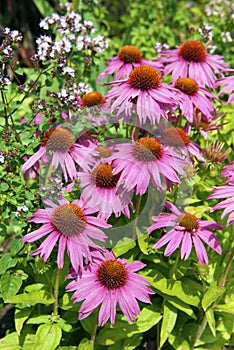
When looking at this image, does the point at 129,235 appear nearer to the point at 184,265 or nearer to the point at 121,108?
the point at 184,265

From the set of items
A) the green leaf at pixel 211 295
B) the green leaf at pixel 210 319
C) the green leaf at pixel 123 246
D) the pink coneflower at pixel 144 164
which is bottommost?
the green leaf at pixel 210 319

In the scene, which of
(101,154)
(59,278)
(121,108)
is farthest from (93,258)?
(121,108)

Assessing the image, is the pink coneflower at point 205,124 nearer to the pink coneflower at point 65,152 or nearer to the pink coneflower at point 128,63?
the pink coneflower at point 128,63

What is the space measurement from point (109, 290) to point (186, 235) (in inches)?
13.7

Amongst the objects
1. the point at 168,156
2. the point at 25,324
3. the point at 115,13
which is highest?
the point at 115,13

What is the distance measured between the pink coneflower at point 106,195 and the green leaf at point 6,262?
400mm

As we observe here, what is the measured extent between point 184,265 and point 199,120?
592 millimetres

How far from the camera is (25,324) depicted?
2.08 metres

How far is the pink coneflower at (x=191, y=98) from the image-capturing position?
82.0 inches

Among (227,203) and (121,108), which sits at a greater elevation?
(121,108)

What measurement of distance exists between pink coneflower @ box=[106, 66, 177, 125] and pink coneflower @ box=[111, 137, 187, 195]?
0.12 meters

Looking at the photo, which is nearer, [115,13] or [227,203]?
[227,203]

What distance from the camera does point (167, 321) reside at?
6.36 feet

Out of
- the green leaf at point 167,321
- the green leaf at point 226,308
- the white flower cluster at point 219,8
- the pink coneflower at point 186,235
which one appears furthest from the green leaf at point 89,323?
the white flower cluster at point 219,8
